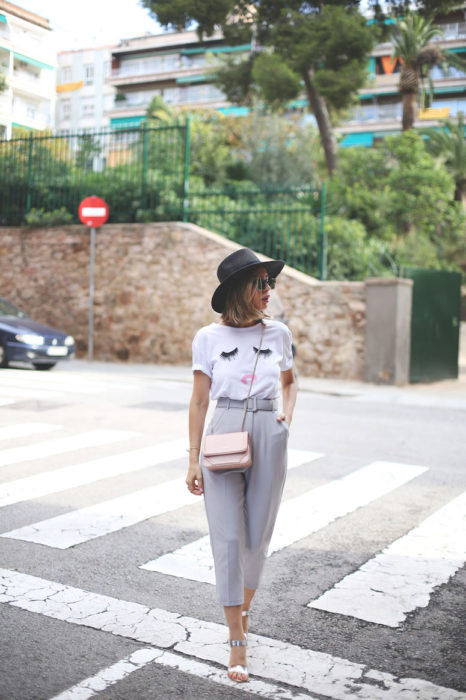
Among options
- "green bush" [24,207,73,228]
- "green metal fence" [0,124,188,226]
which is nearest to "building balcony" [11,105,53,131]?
"green metal fence" [0,124,188,226]

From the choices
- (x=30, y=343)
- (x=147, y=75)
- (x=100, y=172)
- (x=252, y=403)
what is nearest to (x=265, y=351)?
(x=252, y=403)

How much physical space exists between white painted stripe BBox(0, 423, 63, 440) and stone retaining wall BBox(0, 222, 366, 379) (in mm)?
7206

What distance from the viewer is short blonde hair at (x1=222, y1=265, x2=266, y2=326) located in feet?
11.4

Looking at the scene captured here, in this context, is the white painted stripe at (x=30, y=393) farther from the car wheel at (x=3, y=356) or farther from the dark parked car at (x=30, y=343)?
the car wheel at (x=3, y=356)

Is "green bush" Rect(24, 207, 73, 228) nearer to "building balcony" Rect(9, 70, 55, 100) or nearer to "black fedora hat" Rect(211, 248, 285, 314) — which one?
"building balcony" Rect(9, 70, 55, 100)

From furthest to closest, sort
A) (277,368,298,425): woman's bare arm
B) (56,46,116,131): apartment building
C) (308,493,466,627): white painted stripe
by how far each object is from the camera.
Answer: (56,46,116,131): apartment building → (308,493,466,627): white painted stripe → (277,368,298,425): woman's bare arm

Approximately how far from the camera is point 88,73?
60.4m

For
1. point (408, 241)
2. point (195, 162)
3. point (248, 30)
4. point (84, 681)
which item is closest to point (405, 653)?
point (84, 681)

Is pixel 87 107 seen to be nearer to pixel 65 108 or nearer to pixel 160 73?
pixel 65 108

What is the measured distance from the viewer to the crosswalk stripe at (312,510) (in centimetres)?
461

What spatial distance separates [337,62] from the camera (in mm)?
22125

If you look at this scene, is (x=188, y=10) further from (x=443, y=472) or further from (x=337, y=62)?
(x=443, y=472)

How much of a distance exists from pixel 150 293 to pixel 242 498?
13.9 metres

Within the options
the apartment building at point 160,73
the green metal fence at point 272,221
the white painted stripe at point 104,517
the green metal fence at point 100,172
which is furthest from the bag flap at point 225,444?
the apartment building at point 160,73
